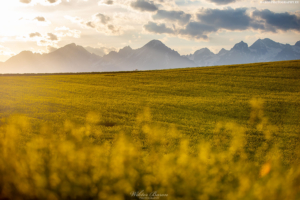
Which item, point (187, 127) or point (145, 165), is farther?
point (187, 127)

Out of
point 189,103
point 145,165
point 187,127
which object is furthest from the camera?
point 189,103

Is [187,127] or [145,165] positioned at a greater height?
[187,127]

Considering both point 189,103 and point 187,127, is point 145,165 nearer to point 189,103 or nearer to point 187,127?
point 187,127

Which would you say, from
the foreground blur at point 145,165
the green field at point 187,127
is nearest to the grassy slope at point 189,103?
the green field at point 187,127

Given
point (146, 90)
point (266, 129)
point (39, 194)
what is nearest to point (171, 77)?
point (146, 90)

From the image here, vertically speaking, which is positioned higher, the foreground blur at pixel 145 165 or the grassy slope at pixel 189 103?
A: the grassy slope at pixel 189 103

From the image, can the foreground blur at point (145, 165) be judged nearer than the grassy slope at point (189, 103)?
Yes

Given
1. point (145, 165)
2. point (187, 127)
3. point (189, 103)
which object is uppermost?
point (189, 103)

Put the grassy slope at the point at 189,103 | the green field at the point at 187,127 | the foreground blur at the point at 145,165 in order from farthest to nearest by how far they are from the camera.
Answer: the grassy slope at the point at 189,103, the green field at the point at 187,127, the foreground blur at the point at 145,165

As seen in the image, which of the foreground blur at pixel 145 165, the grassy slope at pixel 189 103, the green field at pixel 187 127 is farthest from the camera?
the grassy slope at pixel 189 103

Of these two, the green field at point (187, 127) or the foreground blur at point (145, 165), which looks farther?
the green field at point (187, 127)

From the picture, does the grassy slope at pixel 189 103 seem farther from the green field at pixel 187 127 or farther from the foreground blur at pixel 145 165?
the foreground blur at pixel 145 165

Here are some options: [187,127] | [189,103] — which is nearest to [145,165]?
[187,127]

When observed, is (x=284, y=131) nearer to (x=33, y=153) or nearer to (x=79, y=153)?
(x=79, y=153)
